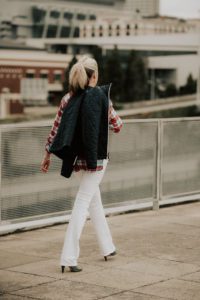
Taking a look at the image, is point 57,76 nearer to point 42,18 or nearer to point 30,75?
point 30,75

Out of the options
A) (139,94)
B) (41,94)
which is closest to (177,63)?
(139,94)

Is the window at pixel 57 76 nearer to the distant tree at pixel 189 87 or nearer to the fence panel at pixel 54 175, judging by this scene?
the distant tree at pixel 189 87

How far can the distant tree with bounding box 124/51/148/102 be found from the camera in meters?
132

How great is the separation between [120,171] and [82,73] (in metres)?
3.64

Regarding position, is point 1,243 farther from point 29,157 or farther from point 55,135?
point 55,135

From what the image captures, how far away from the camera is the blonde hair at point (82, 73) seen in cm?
607

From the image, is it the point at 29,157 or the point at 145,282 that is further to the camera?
the point at 29,157

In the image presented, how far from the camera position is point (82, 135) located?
6090mm

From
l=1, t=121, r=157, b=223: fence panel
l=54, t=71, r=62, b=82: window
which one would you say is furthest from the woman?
l=54, t=71, r=62, b=82: window

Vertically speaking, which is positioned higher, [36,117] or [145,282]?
[145,282]

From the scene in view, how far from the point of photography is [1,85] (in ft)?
385

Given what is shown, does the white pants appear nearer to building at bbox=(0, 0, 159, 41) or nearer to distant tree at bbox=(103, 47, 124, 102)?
distant tree at bbox=(103, 47, 124, 102)

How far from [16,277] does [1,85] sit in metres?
113

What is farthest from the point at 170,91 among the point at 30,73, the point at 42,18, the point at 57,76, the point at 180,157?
the point at 180,157
